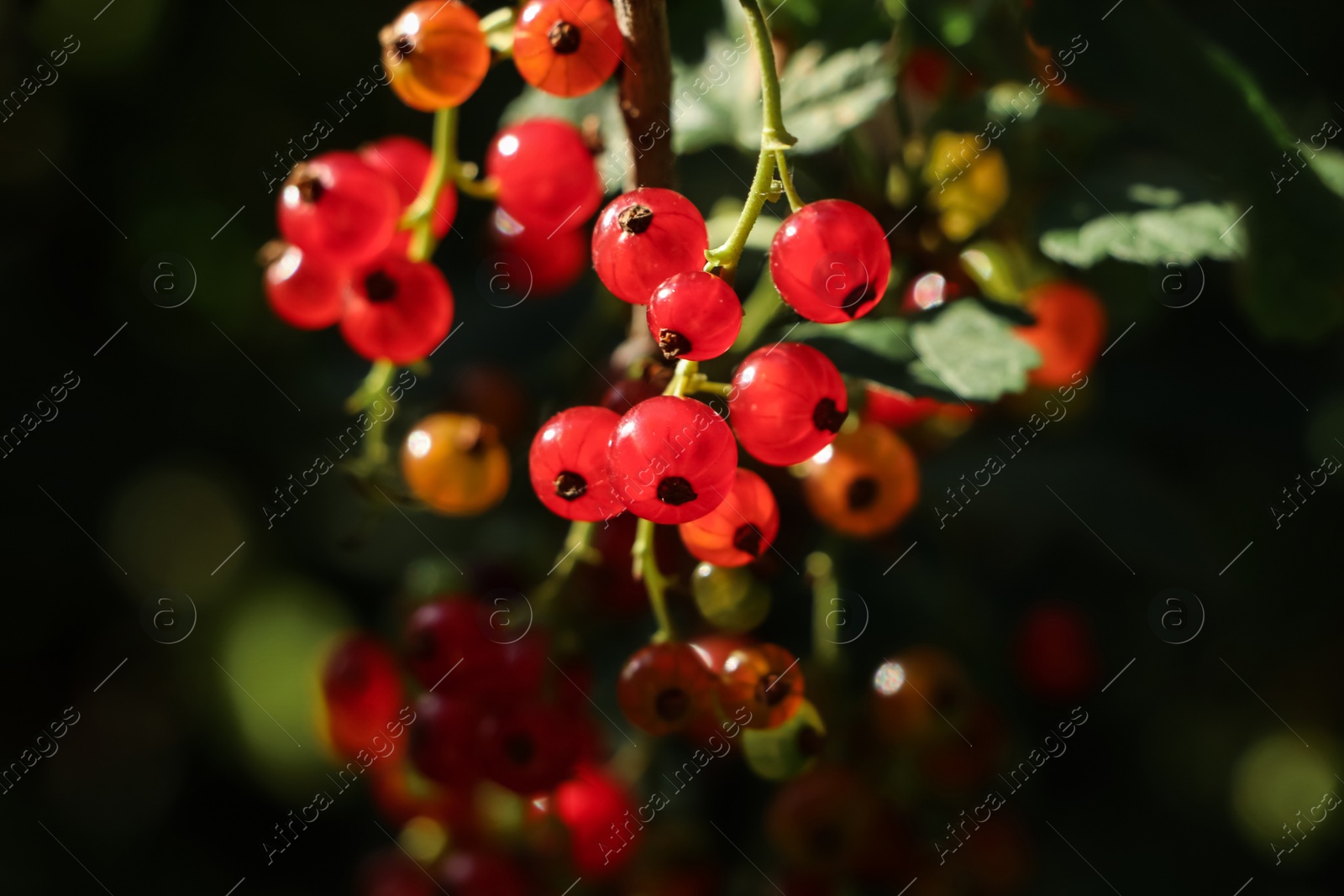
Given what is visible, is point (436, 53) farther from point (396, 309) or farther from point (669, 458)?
point (669, 458)

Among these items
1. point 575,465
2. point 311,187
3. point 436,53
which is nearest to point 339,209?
point 311,187

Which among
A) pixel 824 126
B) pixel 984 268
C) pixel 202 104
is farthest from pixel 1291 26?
pixel 202 104

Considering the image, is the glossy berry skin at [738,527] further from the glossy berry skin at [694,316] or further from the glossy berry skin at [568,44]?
the glossy berry skin at [568,44]

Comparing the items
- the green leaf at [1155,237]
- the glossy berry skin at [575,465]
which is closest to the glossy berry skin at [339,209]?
the glossy berry skin at [575,465]

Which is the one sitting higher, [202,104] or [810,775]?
[202,104]

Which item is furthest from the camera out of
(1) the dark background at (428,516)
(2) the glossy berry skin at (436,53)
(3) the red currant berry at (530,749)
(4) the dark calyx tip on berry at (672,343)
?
(1) the dark background at (428,516)

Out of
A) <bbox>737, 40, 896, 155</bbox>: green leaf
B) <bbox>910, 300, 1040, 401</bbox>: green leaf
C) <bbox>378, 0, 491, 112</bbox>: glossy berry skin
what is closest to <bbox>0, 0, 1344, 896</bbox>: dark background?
<bbox>737, 40, 896, 155</bbox>: green leaf

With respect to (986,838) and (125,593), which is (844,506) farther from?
(125,593)
